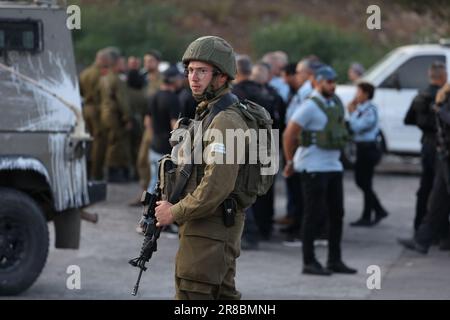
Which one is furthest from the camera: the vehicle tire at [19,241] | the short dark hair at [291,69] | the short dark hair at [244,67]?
the short dark hair at [291,69]

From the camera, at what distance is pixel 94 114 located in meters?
Answer: 15.9

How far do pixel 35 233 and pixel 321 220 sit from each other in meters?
2.57

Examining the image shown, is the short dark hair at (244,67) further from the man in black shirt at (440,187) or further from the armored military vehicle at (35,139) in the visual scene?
the armored military vehicle at (35,139)

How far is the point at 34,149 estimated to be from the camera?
9.06m

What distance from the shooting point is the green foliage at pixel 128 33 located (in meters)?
28.7

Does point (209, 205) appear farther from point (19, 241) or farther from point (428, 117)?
point (428, 117)

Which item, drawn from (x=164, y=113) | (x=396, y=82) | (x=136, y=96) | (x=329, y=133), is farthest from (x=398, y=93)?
(x=329, y=133)

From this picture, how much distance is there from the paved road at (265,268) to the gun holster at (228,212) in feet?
10.6

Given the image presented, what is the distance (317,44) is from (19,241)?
18.4 meters

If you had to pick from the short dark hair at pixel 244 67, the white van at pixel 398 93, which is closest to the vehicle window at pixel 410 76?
the white van at pixel 398 93

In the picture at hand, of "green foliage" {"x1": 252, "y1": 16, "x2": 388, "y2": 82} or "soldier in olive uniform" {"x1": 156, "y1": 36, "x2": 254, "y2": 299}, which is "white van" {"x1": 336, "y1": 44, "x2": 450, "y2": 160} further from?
"soldier in olive uniform" {"x1": 156, "y1": 36, "x2": 254, "y2": 299}

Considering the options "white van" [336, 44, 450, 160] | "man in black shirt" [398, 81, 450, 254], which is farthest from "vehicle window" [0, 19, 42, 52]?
"white van" [336, 44, 450, 160]
